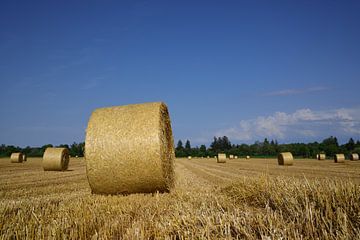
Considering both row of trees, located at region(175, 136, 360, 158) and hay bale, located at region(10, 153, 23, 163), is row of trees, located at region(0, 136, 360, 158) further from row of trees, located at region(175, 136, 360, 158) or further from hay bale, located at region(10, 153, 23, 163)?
hay bale, located at region(10, 153, 23, 163)

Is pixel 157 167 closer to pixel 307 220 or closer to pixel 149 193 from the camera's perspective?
pixel 149 193

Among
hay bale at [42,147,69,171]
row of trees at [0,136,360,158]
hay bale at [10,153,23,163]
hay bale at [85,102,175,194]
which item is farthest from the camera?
row of trees at [0,136,360,158]

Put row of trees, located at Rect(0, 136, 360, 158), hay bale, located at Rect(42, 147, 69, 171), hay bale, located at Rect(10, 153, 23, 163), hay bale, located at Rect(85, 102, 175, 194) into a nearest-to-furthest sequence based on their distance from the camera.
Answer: hay bale, located at Rect(85, 102, 175, 194) → hay bale, located at Rect(42, 147, 69, 171) → hay bale, located at Rect(10, 153, 23, 163) → row of trees, located at Rect(0, 136, 360, 158)

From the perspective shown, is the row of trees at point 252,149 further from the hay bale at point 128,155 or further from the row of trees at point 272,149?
the hay bale at point 128,155

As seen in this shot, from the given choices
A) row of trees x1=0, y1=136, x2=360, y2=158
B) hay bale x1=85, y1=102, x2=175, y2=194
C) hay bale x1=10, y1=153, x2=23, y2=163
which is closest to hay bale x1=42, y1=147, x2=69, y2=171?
hay bale x1=85, y1=102, x2=175, y2=194

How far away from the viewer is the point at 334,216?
3.11 meters

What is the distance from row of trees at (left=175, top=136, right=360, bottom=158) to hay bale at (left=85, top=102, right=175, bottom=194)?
70.9 metres

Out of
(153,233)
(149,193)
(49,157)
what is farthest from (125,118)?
(49,157)

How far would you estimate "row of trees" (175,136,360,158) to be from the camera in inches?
3146

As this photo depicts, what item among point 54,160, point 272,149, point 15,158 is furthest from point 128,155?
point 272,149

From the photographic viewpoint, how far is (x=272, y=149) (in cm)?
10712

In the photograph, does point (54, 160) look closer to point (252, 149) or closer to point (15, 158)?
point (15, 158)

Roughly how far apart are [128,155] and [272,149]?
105 meters

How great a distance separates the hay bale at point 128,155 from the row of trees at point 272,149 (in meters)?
70.9
